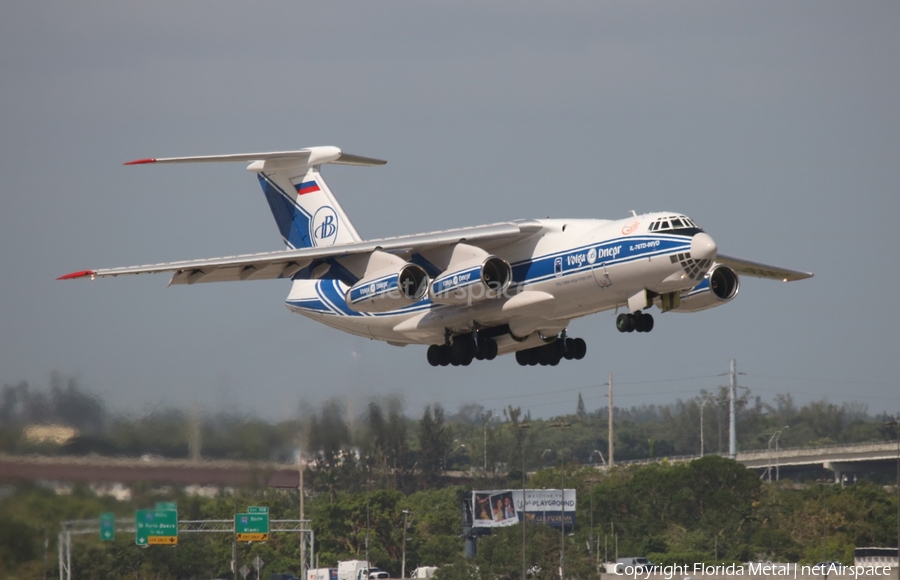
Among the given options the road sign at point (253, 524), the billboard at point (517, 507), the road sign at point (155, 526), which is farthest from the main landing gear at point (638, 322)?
the billboard at point (517, 507)

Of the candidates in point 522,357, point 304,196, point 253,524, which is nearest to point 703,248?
point 522,357

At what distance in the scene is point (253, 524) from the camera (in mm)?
24188

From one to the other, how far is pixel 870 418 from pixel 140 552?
5811cm

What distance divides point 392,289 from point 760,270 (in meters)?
6.73

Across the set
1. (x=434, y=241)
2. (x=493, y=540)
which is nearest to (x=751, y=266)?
(x=434, y=241)

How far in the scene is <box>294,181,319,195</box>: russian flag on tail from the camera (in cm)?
2086

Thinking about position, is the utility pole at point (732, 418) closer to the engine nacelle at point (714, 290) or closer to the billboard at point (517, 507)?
the billboard at point (517, 507)

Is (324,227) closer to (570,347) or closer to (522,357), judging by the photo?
(522,357)

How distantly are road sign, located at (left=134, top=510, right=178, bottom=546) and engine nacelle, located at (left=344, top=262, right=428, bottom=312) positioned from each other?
4021 millimetres

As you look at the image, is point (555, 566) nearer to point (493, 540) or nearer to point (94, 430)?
point (493, 540)

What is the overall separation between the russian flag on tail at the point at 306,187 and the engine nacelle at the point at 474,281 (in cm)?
465

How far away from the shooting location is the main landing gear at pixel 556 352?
1897cm

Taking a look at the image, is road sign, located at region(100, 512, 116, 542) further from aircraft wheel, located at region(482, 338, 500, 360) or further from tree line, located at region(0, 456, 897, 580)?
aircraft wheel, located at region(482, 338, 500, 360)

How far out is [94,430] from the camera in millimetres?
16031
